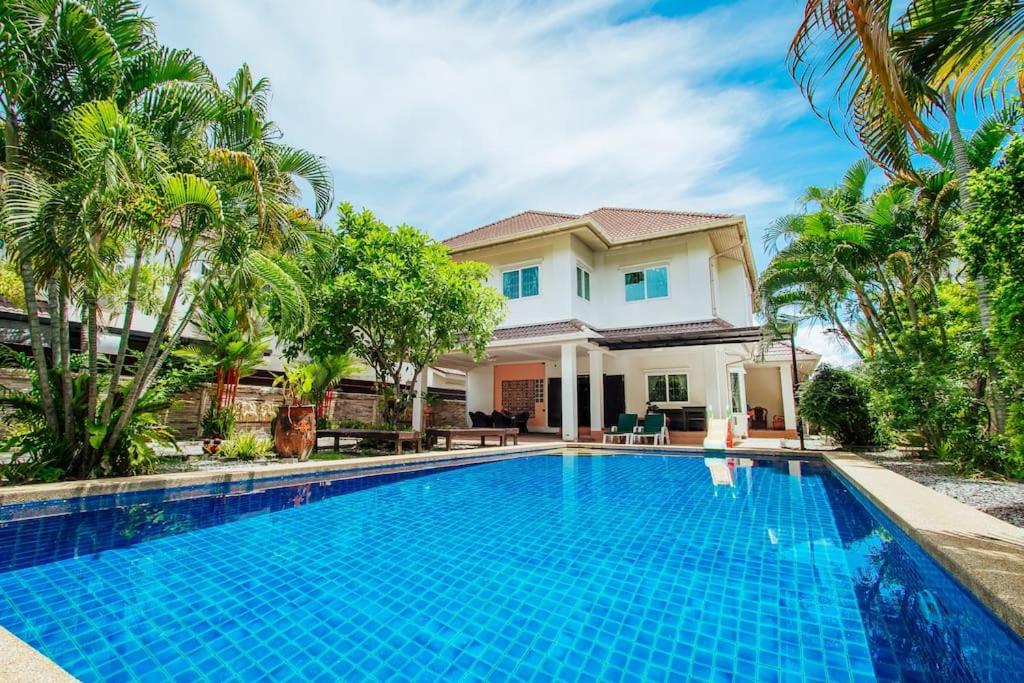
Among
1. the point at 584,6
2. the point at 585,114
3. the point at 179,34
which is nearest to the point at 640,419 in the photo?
the point at 585,114

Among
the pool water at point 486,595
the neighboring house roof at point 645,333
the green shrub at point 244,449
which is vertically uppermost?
the neighboring house roof at point 645,333

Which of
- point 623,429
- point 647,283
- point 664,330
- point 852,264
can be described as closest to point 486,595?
point 852,264

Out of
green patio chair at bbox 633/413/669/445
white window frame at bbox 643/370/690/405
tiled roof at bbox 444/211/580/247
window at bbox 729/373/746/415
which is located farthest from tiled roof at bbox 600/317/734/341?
tiled roof at bbox 444/211/580/247

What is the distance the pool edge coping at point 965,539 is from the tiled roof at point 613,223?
39.6 ft

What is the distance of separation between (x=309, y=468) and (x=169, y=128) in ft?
20.9

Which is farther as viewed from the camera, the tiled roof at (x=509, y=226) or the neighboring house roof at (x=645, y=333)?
the tiled roof at (x=509, y=226)

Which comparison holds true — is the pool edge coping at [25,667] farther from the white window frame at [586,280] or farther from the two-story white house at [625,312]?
the white window frame at [586,280]

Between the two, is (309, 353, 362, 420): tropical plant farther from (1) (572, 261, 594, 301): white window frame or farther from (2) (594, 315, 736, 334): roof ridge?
(2) (594, 315, 736, 334): roof ridge

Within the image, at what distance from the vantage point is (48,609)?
3553 millimetres

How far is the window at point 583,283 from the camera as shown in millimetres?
18083

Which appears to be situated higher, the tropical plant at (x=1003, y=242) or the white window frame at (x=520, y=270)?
the white window frame at (x=520, y=270)

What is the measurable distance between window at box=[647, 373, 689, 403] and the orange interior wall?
4.73m

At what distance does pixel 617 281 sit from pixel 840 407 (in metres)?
8.49

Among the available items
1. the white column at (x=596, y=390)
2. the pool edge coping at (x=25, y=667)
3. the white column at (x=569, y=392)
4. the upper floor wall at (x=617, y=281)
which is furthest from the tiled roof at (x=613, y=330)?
the pool edge coping at (x=25, y=667)
